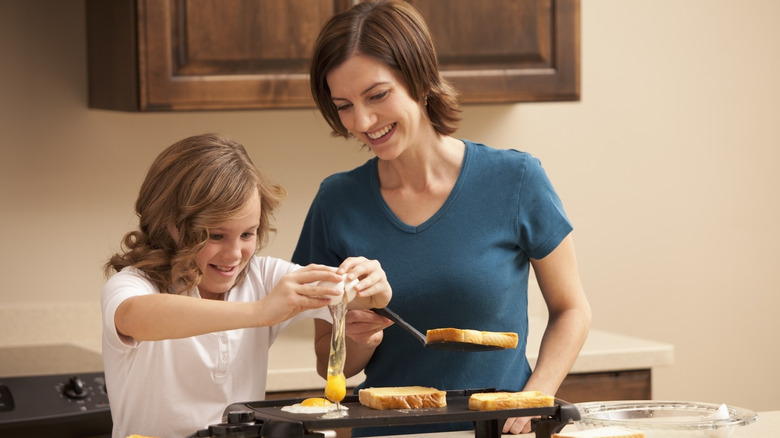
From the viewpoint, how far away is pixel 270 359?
93.4 inches

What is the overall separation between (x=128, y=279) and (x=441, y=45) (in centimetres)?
123

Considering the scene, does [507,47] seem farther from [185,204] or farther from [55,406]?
[55,406]

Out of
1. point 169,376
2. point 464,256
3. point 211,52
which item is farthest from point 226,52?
point 169,376

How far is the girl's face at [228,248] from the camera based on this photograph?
156 centimetres

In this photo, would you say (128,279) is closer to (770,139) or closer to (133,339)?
(133,339)

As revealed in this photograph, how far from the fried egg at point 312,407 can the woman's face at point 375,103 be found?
1.60 feet

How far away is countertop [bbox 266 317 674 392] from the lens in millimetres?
2219

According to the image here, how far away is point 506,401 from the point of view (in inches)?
52.6

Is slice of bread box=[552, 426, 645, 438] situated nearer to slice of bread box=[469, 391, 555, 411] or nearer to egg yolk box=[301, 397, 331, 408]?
slice of bread box=[469, 391, 555, 411]

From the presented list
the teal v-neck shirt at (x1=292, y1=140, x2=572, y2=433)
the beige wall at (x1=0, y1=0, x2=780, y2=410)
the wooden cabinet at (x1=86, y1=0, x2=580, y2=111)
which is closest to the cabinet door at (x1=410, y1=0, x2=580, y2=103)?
the wooden cabinet at (x1=86, y1=0, x2=580, y2=111)

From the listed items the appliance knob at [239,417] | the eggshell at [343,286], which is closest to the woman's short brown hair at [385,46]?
the eggshell at [343,286]

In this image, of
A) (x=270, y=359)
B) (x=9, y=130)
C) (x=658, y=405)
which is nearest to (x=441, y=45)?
(x=270, y=359)

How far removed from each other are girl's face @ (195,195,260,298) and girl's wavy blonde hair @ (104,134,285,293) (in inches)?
0.5

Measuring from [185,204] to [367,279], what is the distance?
0.31m
